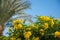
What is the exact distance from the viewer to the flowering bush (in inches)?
65.0

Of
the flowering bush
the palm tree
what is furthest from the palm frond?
the flowering bush

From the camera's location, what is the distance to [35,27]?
1.73 meters

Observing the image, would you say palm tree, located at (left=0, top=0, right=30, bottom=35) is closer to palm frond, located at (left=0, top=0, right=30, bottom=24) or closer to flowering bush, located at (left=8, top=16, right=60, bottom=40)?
palm frond, located at (left=0, top=0, right=30, bottom=24)

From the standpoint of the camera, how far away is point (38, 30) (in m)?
1.71

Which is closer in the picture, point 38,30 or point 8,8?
point 38,30

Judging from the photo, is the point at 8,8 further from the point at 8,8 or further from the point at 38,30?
the point at 38,30

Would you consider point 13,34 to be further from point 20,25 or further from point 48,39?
point 48,39

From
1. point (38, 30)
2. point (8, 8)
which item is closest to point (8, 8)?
point (8, 8)

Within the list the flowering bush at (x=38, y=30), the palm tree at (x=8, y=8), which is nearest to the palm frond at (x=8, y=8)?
the palm tree at (x=8, y=8)

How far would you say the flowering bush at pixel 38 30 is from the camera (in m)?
1.65

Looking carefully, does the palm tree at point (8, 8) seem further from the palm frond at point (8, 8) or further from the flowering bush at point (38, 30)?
the flowering bush at point (38, 30)

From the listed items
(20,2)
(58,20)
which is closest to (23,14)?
(20,2)

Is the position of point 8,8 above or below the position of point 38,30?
above

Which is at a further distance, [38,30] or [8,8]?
[8,8]
